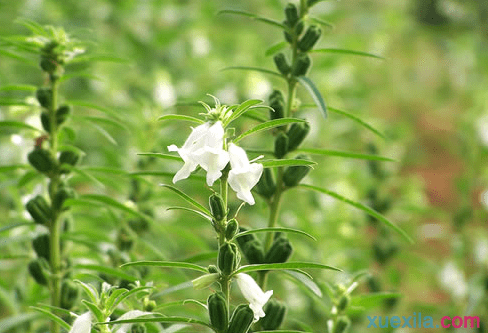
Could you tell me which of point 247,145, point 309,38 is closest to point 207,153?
point 309,38

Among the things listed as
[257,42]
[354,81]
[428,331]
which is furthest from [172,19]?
[428,331]

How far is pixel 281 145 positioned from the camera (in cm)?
100

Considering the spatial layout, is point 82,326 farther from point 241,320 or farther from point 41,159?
point 41,159

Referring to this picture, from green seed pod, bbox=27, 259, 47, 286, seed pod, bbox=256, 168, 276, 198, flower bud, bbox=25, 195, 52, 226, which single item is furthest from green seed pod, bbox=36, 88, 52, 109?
seed pod, bbox=256, 168, 276, 198

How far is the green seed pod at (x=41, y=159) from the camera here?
1.06m

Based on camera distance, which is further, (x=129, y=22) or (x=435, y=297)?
(x=435, y=297)

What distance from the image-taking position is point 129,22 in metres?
2.91

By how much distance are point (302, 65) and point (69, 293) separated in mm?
547

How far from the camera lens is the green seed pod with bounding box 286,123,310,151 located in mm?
1010

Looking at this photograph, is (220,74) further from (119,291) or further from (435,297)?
(119,291)

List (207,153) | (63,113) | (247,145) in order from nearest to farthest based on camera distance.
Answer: (207,153) → (63,113) → (247,145)

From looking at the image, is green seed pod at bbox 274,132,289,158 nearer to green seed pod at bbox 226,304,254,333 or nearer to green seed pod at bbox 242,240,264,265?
green seed pod at bbox 242,240,264,265

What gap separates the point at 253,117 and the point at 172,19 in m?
2.12

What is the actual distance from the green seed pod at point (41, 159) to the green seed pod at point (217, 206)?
44 centimetres
